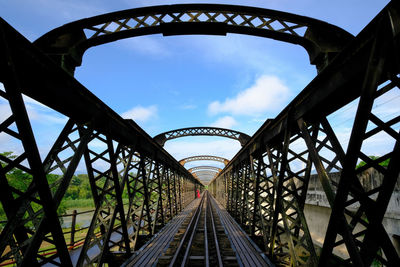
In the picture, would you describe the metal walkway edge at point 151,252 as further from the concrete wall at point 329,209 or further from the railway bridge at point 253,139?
the concrete wall at point 329,209

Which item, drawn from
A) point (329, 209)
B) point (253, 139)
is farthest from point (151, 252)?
point (329, 209)

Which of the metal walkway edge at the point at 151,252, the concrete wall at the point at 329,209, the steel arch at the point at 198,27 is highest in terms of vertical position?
the steel arch at the point at 198,27

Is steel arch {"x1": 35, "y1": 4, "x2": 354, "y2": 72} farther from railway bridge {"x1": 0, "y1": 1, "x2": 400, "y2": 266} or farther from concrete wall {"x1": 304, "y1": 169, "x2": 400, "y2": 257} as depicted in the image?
concrete wall {"x1": 304, "y1": 169, "x2": 400, "y2": 257}

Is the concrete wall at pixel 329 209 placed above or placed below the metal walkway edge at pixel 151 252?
above

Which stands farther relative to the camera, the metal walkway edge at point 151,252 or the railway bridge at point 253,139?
the metal walkway edge at point 151,252

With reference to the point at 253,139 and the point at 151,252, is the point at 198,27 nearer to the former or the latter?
the point at 253,139

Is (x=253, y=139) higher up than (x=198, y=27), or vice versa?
(x=198, y=27)

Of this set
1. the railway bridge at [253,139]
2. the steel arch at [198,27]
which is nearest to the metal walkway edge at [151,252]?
the railway bridge at [253,139]

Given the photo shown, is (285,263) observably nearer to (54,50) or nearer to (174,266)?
(174,266)

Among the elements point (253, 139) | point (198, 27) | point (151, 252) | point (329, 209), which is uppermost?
point (198, 27)

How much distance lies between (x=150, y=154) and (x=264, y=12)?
7021 mm

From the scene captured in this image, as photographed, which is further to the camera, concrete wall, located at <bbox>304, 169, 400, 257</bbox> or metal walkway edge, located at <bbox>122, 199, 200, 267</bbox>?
metal walkway edge, located at <bbox>122, 199, 200, 267</bbox>

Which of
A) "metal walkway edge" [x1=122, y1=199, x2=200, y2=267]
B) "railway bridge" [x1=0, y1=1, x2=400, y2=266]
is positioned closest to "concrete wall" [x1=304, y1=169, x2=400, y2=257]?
A: "railway bridge" [x1=0, y1=1, x2=400, y2=266]

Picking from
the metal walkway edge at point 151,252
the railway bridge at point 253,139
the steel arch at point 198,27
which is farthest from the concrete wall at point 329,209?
the metal walkway edge at point 151,252
